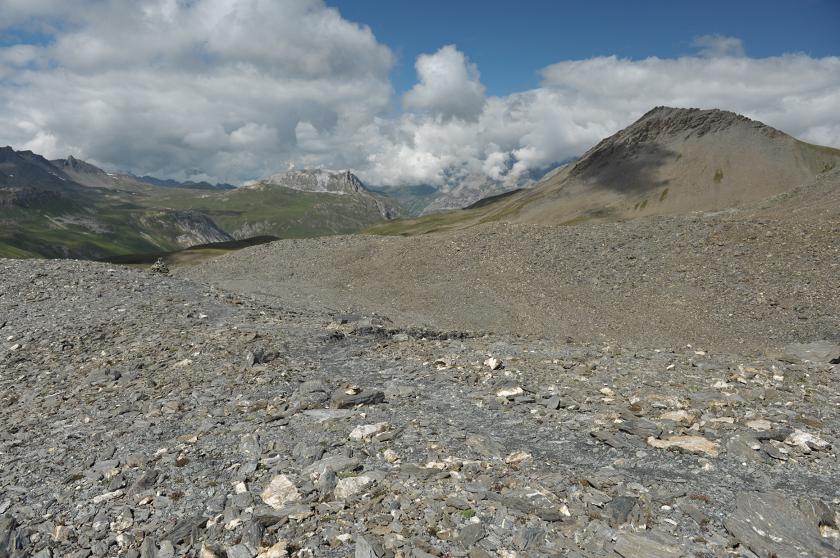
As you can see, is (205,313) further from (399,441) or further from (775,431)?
(775,431)

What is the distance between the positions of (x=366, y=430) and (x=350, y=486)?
2307 millimetres

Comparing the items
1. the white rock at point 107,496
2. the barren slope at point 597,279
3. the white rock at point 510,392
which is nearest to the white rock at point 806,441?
the white rock at point 510,392

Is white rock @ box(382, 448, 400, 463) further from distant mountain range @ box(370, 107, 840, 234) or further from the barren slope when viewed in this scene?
distant mountain range @ box(370, 107, 840, 234)

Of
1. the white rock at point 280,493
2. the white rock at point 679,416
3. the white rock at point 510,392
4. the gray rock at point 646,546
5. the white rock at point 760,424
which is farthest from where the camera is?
the white rock at point 510,392

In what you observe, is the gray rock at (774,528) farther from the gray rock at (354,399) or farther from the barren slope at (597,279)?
the barren slope at (597,279)

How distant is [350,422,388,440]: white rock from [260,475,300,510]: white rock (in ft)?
6.65

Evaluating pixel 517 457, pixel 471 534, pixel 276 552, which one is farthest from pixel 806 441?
pixel 276 552

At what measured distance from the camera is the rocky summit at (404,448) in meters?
7.99

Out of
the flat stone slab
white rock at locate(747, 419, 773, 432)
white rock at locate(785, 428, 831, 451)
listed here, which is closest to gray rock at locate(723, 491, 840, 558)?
white rock at locate(785, 428, 831, 451)

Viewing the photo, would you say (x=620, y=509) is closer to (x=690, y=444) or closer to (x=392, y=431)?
(x=690, y=444)

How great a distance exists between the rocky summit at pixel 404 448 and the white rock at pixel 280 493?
4 cm

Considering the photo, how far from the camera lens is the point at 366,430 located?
455 inches

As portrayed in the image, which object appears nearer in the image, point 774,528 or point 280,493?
point 774,528

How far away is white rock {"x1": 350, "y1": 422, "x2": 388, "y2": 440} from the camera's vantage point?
1136 cm
